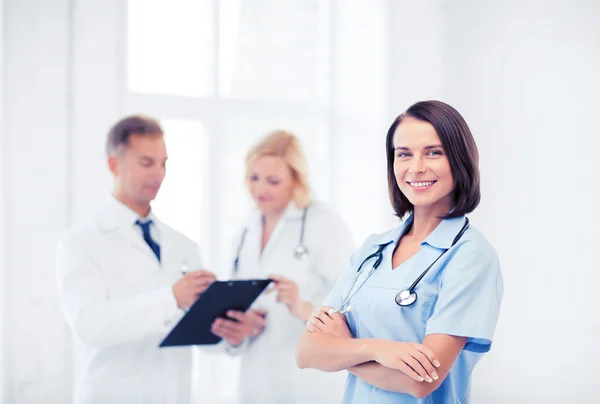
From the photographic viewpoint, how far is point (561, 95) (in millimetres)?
3002

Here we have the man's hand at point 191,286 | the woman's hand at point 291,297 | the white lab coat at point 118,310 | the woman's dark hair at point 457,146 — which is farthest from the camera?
the woman's hand at point 291,297

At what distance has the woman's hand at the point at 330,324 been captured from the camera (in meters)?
1.54

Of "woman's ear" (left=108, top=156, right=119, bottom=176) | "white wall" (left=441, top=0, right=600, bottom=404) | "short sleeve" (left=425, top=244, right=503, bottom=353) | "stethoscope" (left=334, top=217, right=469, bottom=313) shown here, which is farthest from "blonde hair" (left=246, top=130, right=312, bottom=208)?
"short sleeve" (left=425, top=244, right=503, bottom=353)

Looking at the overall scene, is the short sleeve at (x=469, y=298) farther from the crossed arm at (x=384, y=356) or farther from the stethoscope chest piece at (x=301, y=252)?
the stethoscope chest piece at (x=301, y=252)

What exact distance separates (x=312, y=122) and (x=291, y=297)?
95 centimetres

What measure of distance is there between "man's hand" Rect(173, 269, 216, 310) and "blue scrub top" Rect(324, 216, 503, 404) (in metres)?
1.13

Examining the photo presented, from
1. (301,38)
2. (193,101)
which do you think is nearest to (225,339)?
(193,101)

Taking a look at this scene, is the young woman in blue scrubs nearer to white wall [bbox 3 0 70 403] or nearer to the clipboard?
the clipboard

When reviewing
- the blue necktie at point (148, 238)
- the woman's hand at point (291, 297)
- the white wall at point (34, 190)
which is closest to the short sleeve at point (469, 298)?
the woman's hand at point (291, 297)

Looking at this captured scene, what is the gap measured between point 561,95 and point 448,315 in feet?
6.57

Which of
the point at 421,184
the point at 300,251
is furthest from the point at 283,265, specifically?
the point at 421,184

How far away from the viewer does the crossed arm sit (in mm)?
1330

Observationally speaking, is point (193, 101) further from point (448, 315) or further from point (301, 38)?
point (448, 315)

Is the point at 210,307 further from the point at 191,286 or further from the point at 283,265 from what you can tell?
the point at 283,265
